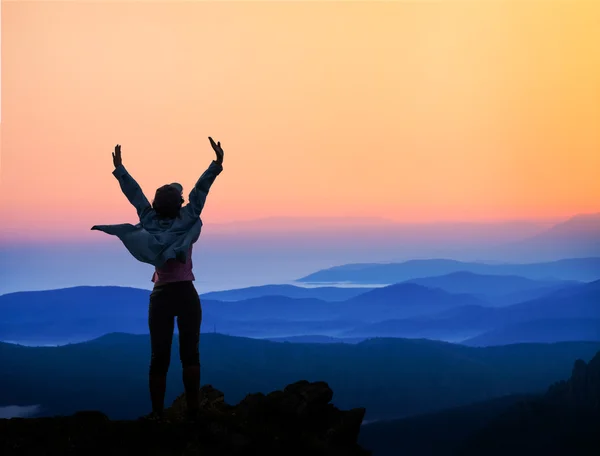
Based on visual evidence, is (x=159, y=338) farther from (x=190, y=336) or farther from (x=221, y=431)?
(x=221, y=431)

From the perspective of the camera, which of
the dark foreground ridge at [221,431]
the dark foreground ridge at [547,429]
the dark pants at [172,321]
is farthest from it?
the dark foreground ridge at [547,429]

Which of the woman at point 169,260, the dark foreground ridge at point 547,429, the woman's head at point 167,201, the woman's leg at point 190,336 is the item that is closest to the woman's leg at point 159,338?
the woman at point 169,260

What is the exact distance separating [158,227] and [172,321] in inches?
34.4

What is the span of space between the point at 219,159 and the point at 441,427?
8879mm

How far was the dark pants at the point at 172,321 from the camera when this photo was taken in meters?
8.12

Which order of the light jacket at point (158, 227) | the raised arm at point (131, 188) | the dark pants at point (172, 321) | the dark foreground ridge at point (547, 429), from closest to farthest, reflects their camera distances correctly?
the light jacket at point (158, 227) → the dark pants at point (172, 321) → the raised arm at point (131, 188) → the dark foreground ridge at point (547, 429)

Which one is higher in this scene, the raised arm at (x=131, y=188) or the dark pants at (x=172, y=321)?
the raised arm at (x=131, y=188)

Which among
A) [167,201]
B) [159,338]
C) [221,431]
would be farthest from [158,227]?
[221,431]

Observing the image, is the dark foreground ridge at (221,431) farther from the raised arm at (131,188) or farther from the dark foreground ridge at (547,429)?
the dark foreground ridge at (547,429)

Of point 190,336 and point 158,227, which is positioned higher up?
point 158,227

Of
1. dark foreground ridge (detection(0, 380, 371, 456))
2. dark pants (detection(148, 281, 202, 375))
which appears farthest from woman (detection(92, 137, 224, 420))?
dark foreground ridge (detection(0, 380, 371, 456))

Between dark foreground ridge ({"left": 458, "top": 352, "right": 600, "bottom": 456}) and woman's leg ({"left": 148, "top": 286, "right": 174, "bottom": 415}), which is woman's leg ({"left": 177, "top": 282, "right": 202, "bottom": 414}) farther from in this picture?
dark foreground ridge ({"left": 458, "top": 352, "right": 600, "bottom": 456})

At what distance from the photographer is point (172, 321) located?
8211 millimetres

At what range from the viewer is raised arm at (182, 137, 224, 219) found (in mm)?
8219
